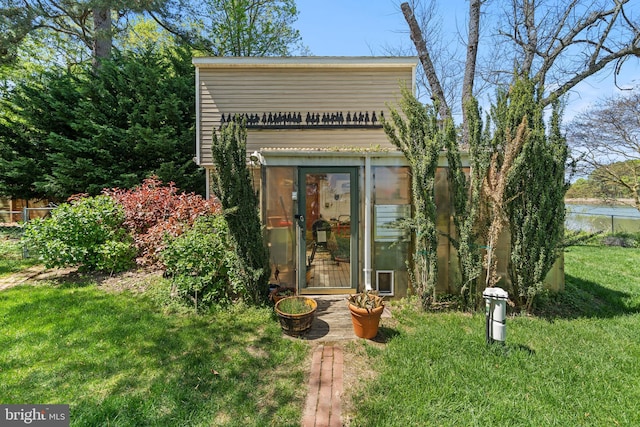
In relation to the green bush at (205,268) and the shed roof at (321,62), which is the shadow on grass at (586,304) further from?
the shed roof at (321,62)

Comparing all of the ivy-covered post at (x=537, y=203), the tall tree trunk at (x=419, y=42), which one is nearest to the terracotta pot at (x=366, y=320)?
the ivy-covered post at (x=537, y=203)

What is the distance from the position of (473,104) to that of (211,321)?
182 inches

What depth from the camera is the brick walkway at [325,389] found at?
82.0 inches

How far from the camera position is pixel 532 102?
3596 mm

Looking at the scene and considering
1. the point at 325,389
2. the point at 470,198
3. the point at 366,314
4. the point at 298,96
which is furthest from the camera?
the point at 298,96

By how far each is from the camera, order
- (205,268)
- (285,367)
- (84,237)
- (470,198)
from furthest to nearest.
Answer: (84,237), (205,268), (470,198), (285,367)

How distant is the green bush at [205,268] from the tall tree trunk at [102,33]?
1066 cm

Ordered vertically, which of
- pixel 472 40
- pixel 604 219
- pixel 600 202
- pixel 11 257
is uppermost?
pixel 472 40

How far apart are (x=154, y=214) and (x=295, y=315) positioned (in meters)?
4.10

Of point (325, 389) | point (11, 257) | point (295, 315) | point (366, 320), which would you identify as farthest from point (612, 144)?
point (11, 257)

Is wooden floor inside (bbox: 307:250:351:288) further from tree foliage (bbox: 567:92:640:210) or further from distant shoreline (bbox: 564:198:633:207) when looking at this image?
distant shoreline (bbox: 564:198:633:207)

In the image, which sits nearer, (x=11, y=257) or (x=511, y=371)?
(x=511, y=371)

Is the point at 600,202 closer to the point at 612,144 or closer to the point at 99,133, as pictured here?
the point at 612,144

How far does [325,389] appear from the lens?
242cm
